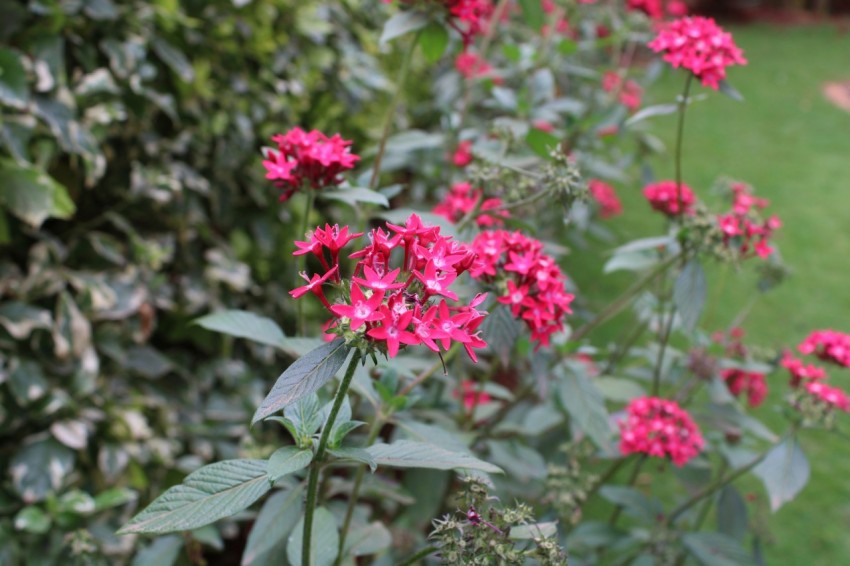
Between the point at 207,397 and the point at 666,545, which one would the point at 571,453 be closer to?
the point at 666,545

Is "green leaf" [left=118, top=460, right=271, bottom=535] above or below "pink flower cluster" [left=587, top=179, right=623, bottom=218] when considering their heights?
above

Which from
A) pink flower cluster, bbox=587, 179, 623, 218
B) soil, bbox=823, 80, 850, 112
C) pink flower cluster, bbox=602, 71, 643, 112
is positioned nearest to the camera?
pink flower cluster, bbox=602, 71, 643, 112

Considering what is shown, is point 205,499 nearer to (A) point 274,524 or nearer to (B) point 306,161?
(A) point 274,524

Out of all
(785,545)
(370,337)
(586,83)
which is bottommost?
(785,545)

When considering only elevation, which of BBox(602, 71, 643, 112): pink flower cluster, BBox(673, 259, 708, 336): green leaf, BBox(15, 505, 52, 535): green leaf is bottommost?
BBox(15, 505, 52, 535): green leaf

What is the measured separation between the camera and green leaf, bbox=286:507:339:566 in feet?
3.93

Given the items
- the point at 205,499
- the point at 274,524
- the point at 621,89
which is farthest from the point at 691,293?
the point at 621,89

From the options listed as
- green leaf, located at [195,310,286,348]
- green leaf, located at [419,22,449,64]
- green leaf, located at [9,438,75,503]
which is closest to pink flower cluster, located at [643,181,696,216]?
green leaf, located at [419,22,449,64]

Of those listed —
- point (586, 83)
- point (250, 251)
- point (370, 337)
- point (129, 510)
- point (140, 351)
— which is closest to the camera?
point (370, 337)

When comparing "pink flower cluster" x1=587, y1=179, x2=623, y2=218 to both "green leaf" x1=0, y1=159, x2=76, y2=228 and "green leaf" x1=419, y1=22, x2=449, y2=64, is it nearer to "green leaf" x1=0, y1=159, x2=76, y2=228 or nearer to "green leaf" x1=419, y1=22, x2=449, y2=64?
"green leaf" x1=419, y1=22, x2=449, y2=64

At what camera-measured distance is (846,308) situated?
170 inches

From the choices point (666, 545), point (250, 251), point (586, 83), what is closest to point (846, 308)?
point (586, 83)

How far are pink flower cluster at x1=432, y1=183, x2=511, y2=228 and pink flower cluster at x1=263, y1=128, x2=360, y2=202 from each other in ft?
1.11

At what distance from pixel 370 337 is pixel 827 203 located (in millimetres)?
5714
